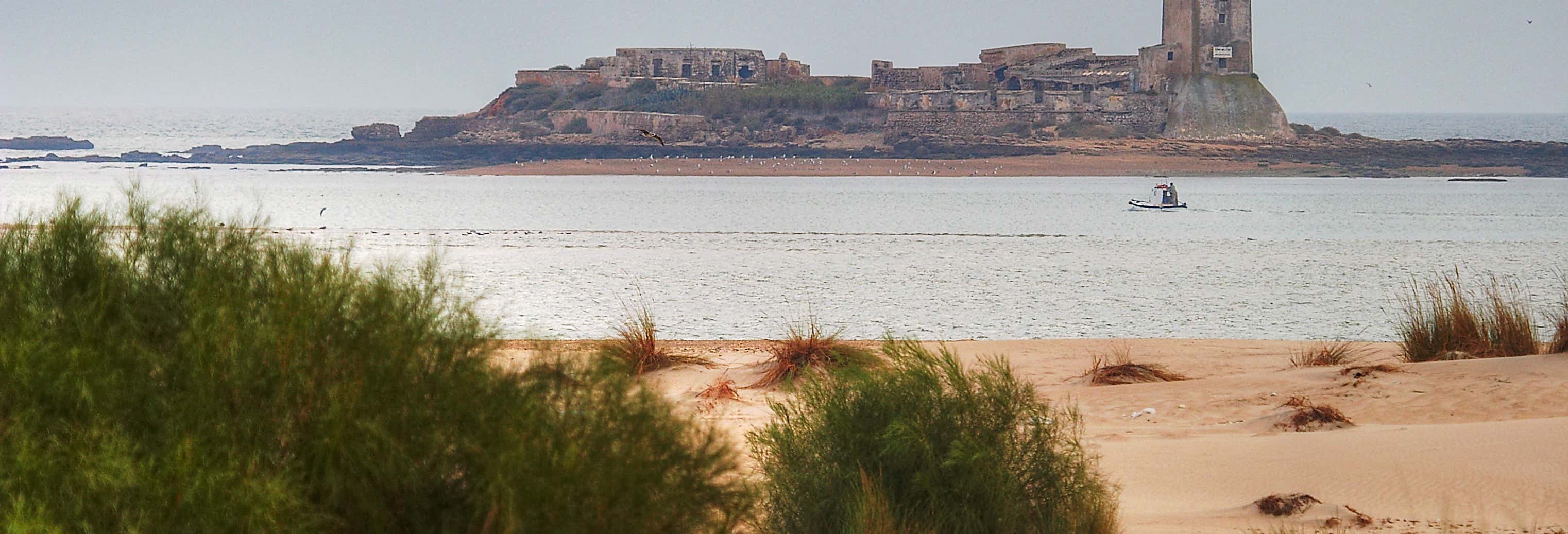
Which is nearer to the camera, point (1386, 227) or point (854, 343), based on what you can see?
point (854, 343)

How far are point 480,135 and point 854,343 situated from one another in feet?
195

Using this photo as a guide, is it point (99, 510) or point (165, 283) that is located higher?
point (165, 283)

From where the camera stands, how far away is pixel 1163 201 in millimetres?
37531

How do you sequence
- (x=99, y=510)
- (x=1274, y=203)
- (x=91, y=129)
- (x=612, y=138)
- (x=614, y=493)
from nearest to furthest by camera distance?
(x=99, y=510) < (x=614, y=493) < (x=1274, y=203) < (x=612, y=138) < (x=91, y=129)

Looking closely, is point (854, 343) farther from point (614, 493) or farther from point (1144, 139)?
point (1144, 139)

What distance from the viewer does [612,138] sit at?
62344mm

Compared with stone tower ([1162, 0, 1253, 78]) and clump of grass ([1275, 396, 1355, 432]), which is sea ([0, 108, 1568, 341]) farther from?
stone tower ([1162, 0, 1253, 78])

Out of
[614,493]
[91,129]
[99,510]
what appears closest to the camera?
[99,510]

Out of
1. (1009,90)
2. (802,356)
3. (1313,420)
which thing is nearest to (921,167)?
(1009,90)

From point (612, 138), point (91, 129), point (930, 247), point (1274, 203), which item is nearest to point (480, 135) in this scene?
point (612, 138)

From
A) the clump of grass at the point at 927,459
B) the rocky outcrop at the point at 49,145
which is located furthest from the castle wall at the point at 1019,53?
the clump of grass at the point at 927,459

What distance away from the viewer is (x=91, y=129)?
350 ft

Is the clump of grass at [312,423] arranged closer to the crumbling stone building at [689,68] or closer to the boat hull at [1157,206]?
the boat hull at [1157,206]

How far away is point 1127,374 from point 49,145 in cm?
8026
